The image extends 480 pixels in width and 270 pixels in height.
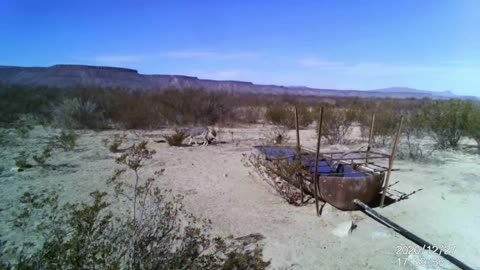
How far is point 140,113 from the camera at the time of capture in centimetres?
1692

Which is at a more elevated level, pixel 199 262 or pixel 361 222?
pixel 199 262

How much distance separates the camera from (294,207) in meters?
6.18

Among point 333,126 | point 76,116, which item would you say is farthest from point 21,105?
point 333,126

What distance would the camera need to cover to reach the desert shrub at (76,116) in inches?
612

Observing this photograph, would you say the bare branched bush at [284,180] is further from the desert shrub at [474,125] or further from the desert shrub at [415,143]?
the desert shrub at [474,125]

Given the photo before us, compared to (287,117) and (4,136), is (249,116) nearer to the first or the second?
(287,117)

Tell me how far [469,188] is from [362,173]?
299cm

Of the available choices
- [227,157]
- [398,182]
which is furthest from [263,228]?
[227,157]

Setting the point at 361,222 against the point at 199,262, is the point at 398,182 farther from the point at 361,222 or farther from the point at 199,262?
the point at 199,262

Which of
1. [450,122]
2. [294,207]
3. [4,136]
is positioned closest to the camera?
[294,207]

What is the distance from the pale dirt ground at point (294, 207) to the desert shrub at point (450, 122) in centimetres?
236

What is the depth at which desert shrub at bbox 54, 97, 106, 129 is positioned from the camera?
15555 mm
